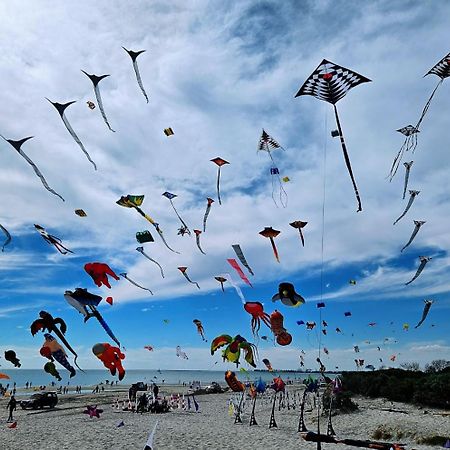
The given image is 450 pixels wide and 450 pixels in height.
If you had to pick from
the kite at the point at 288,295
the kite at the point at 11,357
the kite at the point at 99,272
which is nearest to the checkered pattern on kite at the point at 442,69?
the kite at the point at 288,295

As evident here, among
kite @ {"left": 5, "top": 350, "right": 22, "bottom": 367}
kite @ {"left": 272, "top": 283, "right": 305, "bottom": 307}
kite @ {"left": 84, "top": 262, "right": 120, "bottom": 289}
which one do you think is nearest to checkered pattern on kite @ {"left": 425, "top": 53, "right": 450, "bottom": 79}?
kite @ {"left": 272, "top": 283, "right": 305, "bottom": 307}

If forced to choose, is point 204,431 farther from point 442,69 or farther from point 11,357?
point 442,69

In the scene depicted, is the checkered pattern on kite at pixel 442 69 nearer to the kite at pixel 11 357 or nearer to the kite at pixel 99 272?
the kite at pixel 99 272

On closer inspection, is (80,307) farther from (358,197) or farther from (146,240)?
(358,197)

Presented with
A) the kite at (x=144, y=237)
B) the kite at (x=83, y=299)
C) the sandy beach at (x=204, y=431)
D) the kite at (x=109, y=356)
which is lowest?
the sandy beach at (x=204, y=431)

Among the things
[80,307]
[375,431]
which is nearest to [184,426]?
[375,431]

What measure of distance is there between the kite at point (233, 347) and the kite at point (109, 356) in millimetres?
3196

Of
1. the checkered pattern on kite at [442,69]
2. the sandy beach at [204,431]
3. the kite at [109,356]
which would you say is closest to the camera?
the checkered pattern on kite at [442,69]

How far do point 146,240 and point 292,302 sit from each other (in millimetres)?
6834

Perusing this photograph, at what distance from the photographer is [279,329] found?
1297cm

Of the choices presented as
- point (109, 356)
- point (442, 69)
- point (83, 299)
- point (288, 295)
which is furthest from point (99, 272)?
point (442, 69)

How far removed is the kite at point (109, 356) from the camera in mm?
12547

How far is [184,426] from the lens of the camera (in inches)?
754

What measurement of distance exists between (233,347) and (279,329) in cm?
250
